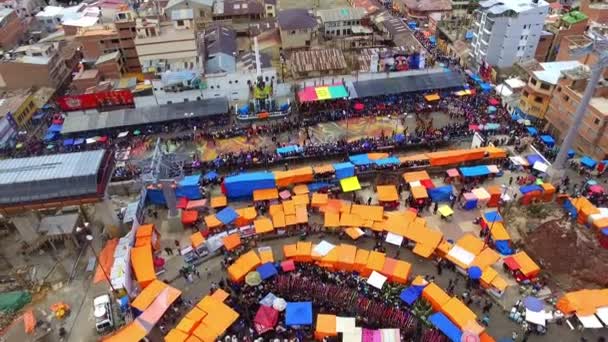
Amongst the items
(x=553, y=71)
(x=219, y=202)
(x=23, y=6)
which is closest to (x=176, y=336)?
(x=219, y=202)

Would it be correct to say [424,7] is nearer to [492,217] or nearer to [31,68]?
[492,217]

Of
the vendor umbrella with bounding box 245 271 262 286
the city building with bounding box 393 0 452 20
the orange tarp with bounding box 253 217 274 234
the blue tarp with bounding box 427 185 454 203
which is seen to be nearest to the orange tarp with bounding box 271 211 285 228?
the orange tarp with bounding box 253 217 274 234

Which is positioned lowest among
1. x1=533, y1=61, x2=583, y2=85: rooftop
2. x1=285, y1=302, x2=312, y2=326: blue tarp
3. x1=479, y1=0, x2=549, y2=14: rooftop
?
x1=285, y1=302, x2=312, y2=326: blue tarp

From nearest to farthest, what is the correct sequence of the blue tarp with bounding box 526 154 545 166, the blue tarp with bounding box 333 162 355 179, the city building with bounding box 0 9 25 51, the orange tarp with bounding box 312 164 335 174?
1. the blue tarp with bounding box 333 162 355 179
2. the orange tarp with bounding box 312 164 335 174
3. the blue tarp with bounding box 526 154 545 166
4. the city building with bounding box 0 9 25 51

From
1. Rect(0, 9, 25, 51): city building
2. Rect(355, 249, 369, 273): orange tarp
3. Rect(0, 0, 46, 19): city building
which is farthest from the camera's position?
Rect(0, 0, 46, 19): city building

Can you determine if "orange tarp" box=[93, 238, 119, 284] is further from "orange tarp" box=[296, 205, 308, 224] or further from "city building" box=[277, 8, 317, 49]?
"city building" box=[277, 8, 317, 49]

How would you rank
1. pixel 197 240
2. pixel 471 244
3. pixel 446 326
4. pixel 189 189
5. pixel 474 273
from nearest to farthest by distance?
pixel 446 326 → pixel 474 273 → pixel 471 244 → pixel 197 240 → pixel 189 189

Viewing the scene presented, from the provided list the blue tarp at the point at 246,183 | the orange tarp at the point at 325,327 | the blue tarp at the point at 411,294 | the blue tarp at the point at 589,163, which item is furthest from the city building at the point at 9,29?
the blue tarp at the point at 589,163
